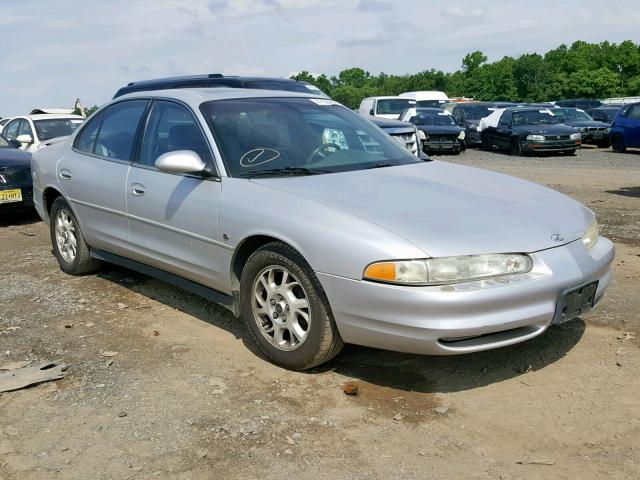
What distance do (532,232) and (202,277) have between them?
2.12m

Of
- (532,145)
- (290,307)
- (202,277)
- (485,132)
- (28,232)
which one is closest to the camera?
(290,307)

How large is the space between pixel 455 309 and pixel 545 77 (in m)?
82.2

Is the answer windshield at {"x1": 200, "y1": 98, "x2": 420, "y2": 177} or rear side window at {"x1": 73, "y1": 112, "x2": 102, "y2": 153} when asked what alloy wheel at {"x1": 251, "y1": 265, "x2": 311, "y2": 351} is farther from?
rear side window at {"x1": 73, "y1": 112, "x2": 102, "y2": 153}

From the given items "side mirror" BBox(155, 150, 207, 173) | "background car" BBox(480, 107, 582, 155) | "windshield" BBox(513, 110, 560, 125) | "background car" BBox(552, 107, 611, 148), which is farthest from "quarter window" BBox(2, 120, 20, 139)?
"background car" BBox(552, 107, 611, 148)

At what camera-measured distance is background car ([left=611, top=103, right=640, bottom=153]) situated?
1972cm

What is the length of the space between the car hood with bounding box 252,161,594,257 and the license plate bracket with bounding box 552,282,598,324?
27 centimetres

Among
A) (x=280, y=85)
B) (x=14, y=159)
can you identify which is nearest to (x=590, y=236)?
(x=280, y=85)

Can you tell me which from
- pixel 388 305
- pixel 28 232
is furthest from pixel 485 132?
pixel 388 305

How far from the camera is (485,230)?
3744mm

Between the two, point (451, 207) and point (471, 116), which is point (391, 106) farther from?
point (451, 207)

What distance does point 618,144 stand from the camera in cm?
2056

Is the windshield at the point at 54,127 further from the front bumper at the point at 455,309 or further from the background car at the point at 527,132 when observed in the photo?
the background car at the point at 527,132

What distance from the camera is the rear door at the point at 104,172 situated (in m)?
5.43

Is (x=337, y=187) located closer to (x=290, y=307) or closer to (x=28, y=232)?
(x=290, y=307)
